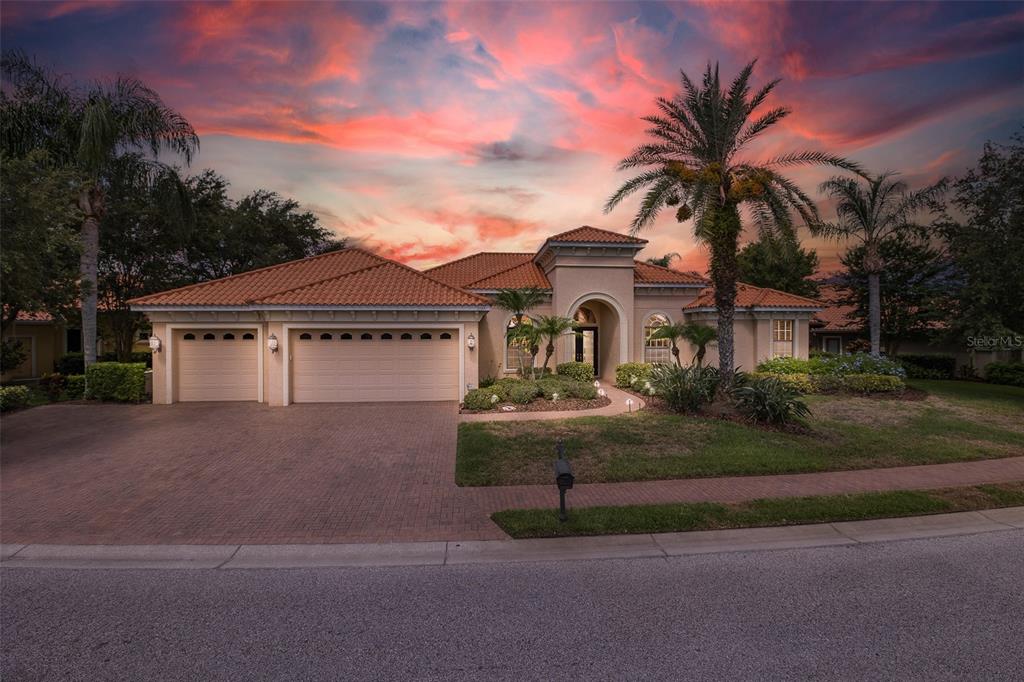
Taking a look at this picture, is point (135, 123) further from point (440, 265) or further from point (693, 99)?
point (693, 99)

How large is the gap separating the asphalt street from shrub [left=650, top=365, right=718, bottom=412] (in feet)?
25.4

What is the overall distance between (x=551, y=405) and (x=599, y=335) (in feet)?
30.1

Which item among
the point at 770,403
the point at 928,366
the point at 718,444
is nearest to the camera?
the point at 718,444

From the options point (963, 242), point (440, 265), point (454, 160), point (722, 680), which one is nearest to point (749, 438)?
point (722, 680)

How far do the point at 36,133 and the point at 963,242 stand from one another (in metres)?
30.7

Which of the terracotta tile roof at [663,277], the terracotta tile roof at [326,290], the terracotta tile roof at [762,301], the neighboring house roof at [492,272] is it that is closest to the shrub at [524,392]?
the terracotta tile roof at [326,290]

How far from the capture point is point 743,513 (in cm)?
635

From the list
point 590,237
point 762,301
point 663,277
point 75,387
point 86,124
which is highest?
point 86,124

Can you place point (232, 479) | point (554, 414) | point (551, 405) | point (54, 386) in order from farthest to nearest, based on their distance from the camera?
point (54, 386), point (551, 405), point (554, 414), point (232, 479)

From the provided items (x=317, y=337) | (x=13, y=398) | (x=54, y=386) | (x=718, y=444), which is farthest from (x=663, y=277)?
(x=54, y=386)

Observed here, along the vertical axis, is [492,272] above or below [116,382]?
above

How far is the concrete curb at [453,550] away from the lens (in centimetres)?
521

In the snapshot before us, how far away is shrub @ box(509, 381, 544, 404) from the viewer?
1464 cm

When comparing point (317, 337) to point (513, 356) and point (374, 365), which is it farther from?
point (513, 356)
